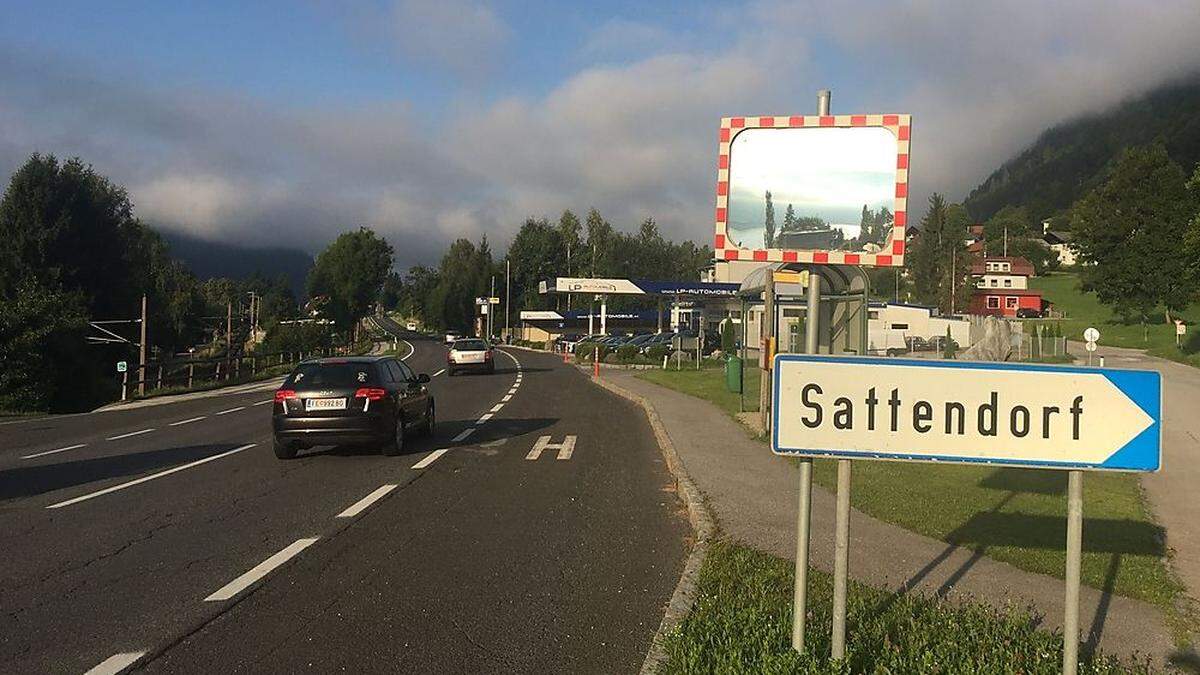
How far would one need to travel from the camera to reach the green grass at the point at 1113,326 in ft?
174

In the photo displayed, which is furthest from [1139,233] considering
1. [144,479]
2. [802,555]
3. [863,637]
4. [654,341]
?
[802,555]

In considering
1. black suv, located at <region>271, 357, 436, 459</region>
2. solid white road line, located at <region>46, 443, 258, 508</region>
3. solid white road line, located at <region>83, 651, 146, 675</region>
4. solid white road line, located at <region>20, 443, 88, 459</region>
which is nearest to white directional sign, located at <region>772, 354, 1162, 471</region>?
solid white road line, located at <region>83, 651, 146, 675</region>

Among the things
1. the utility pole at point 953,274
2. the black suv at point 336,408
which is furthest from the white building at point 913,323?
the black suv at point 336,408

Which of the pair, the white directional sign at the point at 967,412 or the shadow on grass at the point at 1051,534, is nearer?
the white directional sign at the point at 967,412

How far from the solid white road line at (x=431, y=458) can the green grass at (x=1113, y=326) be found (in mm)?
42439

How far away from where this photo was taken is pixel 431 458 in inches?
505

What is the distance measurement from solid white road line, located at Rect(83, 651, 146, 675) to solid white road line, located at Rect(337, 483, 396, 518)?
381cm

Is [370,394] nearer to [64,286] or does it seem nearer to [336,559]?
[336,559]

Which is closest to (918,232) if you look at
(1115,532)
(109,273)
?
(109,273)

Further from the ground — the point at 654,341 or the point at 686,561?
the point at 654,341

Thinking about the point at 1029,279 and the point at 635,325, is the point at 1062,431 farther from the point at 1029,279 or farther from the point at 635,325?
the point at 1029,279

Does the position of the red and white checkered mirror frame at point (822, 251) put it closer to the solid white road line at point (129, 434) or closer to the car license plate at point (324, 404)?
the car license plate at point (324, 404)

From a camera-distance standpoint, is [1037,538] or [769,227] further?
[1037,538]

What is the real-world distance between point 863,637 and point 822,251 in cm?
239
